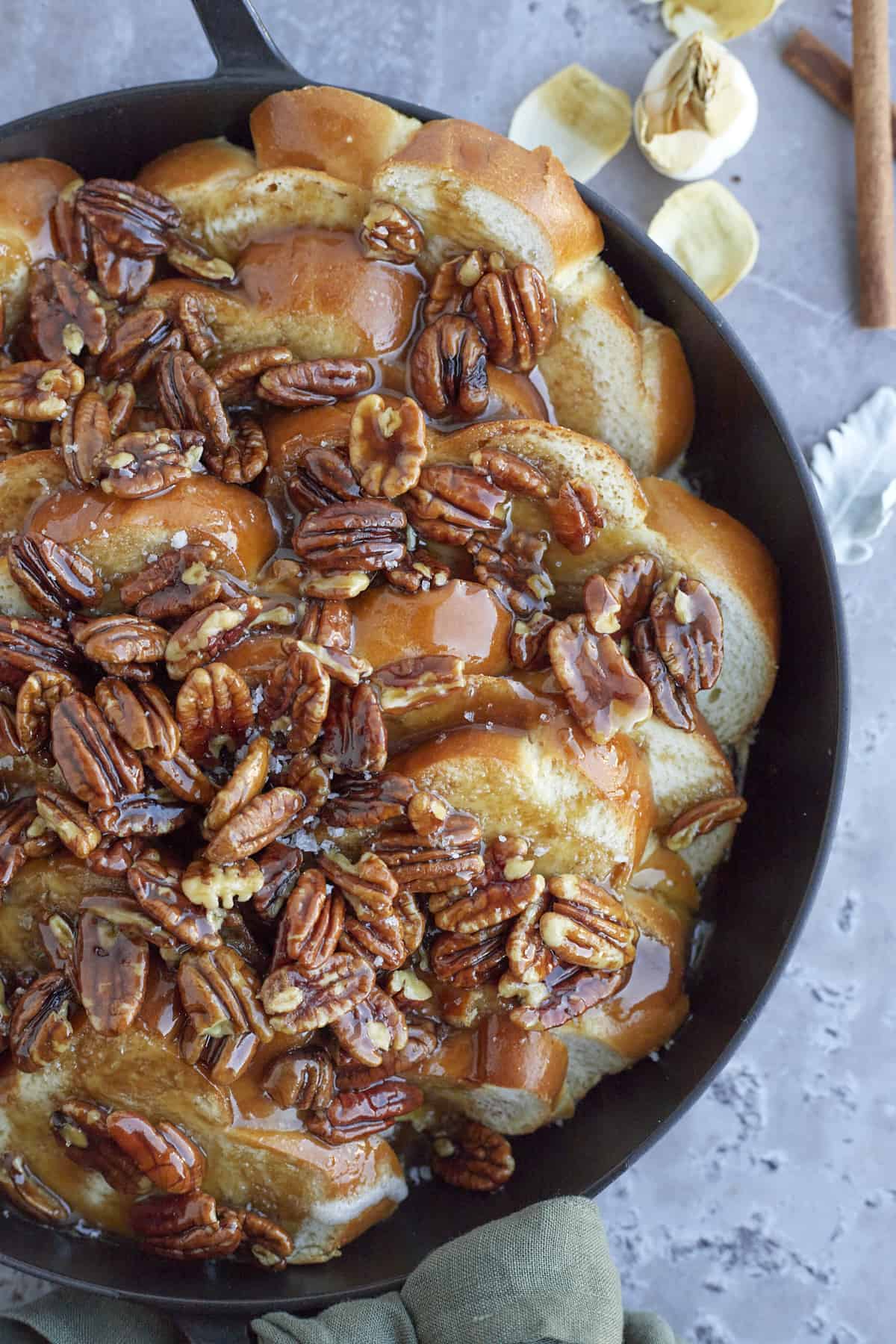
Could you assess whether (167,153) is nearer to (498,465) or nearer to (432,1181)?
(498,465)

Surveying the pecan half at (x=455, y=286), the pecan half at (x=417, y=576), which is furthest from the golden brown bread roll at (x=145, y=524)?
the pecan half at (x=455, y=286)

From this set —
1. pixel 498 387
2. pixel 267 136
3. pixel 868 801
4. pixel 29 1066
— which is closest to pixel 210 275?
pixel 267 136

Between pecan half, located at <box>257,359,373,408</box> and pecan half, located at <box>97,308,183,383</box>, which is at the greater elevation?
pecan half, located at <box>257,359,373,408</box>

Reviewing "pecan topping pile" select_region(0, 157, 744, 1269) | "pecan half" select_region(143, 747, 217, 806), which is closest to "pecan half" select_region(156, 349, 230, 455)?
"pecan topping pile" select_region(0, 157, 744, 1269)

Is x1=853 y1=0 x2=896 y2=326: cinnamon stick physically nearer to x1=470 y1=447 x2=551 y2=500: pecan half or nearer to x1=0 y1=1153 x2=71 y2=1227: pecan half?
x1=470 y1=447 x2=551 y2=500: pecan half

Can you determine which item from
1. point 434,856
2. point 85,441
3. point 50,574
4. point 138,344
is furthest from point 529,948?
point 138,344
